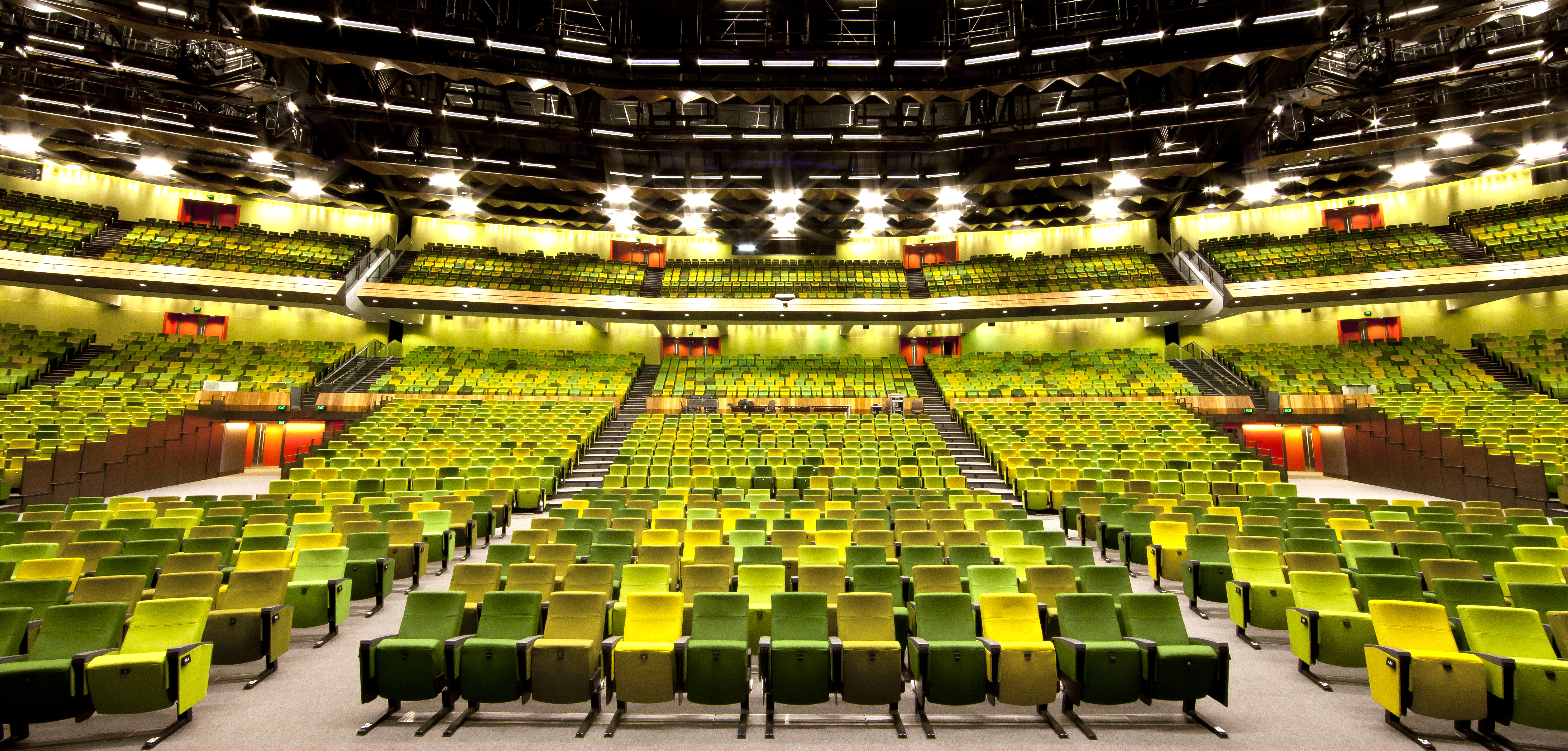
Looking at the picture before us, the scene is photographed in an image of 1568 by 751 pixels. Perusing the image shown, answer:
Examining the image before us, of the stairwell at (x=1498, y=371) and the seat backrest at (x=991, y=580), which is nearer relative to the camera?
the seat backrest at (x=991, y=580)

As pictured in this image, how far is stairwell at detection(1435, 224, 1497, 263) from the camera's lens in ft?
56.1

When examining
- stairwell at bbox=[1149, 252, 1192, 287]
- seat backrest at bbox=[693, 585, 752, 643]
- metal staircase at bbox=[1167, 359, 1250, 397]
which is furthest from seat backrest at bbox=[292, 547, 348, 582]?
stairwell at bbox=[1149, 252, 1192, 287]

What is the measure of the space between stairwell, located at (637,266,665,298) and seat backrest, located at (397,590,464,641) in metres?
17.2

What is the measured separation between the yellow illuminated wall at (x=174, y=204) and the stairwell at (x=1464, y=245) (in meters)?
32.7

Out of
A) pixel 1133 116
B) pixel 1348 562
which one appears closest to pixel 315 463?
pixel 1348 562

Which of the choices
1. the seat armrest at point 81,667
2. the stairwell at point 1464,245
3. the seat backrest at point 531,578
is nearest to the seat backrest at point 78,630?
the seat armrest at point 81,667

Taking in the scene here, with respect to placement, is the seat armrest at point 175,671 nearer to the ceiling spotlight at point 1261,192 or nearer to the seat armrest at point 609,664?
the seat armrest at point 609,664

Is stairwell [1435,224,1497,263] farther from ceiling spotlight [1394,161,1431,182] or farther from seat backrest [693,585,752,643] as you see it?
seat backrest [693,585,752,643]

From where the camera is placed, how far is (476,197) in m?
19.9

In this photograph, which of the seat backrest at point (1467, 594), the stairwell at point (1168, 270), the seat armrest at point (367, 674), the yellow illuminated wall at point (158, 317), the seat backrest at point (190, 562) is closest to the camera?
the seat armrest at point (367, 674)

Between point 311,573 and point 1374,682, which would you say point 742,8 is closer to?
point 311,573

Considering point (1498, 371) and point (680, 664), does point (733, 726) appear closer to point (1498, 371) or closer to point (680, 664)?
point (680, 664)

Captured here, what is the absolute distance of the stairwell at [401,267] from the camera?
20094 millimetres

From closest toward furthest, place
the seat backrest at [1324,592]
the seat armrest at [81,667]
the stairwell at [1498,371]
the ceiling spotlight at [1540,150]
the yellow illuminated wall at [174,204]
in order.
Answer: the seat armrest at [81,667] < the seat backrest at [1324,592] < the stairwell at [1498,371] < the ceiling spotlight at [1540,150] < the yellow illuminated wall at [174,204]
